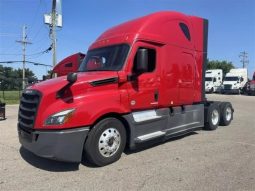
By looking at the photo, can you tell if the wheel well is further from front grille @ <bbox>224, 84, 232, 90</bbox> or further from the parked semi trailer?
front grille @ <bbox>224, 84, 232, 90</bbox>

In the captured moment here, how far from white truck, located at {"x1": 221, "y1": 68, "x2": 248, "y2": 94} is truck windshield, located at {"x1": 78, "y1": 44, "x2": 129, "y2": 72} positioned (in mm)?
36668

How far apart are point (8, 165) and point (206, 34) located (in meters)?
6.83

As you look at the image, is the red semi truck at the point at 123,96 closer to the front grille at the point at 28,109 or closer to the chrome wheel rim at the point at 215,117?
the front grille at the point at 28,109

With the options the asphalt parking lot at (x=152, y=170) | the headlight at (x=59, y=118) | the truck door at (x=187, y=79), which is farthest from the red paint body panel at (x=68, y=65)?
the headlight at (x=59, y=118)

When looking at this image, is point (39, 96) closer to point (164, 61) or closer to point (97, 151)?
point (97, 151)

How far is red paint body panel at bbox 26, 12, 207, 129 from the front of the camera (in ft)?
20.0

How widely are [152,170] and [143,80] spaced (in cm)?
212

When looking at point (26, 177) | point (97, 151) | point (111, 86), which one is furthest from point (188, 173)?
point (26, 177)

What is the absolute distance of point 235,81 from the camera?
42.9m

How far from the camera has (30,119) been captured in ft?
20.5

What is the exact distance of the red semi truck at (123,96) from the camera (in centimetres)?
601

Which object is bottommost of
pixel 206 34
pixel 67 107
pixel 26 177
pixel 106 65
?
pixel 26 177

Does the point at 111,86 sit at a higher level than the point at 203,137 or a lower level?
higher

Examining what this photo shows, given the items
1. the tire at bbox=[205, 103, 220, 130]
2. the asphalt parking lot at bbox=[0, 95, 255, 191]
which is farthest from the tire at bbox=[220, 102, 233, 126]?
the asphalt parking lot at bbox=[0, 95, 255, 191]
